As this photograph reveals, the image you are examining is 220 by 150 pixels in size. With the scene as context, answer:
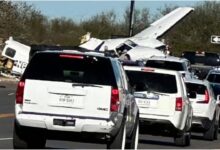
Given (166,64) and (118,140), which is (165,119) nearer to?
(118,140)

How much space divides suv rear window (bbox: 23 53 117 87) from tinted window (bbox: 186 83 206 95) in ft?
30.9

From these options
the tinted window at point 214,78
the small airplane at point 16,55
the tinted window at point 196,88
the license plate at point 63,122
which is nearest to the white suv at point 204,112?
the tinted window at point 196,88

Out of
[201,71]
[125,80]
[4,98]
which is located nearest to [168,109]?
[125,80]

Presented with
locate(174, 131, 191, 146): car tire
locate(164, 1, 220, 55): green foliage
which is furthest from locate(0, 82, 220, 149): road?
locate(164, 1, 220, 55): green foliage

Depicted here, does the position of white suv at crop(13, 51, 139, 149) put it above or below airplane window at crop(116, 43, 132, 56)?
above

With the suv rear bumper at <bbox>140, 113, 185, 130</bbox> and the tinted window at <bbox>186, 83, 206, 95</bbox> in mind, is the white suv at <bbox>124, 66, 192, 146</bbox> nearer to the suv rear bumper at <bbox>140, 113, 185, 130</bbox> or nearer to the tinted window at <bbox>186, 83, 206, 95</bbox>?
the suv rear bumper at <bbox>140, 113, 185, 130</bbox>

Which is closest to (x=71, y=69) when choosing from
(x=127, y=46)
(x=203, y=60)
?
(x=203, y=60)

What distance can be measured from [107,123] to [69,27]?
295 ft

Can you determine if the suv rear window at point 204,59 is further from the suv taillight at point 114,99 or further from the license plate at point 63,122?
the license plate at point 63,122

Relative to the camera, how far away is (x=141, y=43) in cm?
6469

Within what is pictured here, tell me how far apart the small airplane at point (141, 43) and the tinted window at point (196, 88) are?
3050 cm

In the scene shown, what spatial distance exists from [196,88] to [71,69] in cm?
1014

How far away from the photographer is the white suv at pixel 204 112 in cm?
2289

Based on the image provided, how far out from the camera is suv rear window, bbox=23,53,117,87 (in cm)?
1388
